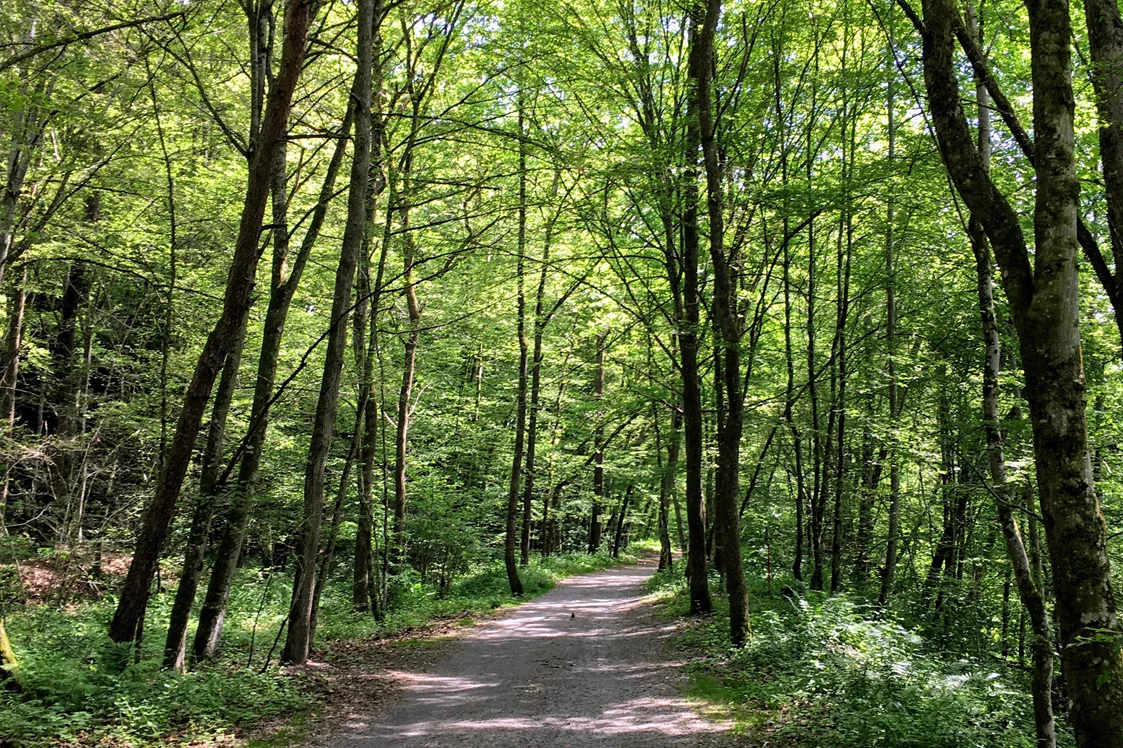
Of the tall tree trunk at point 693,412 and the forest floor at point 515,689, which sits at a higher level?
the tall tree trunk at point 693,412

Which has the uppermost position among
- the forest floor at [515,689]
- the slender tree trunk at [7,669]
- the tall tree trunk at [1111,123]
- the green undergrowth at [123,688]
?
the tall tree trunk at [1111,123]

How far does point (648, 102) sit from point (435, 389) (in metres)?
12.4

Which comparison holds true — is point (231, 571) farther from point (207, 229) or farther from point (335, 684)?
point (207, 229)

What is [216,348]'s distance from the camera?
6457 mm

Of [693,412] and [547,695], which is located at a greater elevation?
[693,412]

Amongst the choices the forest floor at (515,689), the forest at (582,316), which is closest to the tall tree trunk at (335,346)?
the forest at (582,316)

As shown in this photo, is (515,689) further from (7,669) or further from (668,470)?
(668,470)

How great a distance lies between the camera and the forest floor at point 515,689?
20.2 feet

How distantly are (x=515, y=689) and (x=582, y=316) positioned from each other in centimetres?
1026

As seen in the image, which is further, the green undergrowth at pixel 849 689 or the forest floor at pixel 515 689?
the forest floor at pixel 515 689

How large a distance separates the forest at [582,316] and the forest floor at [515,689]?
1.73 ft

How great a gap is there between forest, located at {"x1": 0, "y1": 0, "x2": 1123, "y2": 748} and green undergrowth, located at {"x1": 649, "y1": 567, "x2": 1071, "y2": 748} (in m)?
0.06

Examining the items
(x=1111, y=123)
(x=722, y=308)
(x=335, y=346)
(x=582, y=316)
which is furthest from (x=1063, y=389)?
(x=582, y=316)

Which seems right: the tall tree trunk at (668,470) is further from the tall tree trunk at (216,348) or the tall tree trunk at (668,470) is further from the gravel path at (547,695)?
the tall tree trunk at (216,348)
